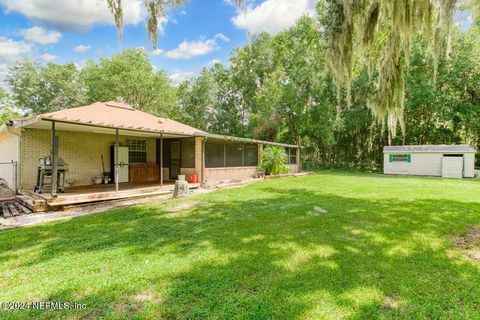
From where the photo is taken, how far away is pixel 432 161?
15.9 m

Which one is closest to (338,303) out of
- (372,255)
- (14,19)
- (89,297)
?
(372,255)

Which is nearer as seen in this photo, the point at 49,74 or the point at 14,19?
the point at 14,19

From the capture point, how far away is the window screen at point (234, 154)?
12727mm

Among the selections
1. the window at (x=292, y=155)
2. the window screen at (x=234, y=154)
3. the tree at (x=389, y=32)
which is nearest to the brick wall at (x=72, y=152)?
the window screen at (x=234, y=154)

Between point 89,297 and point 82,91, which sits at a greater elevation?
point 82,91

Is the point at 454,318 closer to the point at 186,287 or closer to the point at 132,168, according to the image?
the point at 186,287

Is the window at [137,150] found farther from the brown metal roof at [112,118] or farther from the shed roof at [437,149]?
the shed roof at [437,149]

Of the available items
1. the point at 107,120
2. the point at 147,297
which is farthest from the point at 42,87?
the point at 147,297

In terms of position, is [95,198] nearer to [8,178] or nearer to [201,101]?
[8,178]

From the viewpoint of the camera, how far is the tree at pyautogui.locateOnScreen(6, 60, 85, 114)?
953 inches

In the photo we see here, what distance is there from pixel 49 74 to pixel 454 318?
105 feet

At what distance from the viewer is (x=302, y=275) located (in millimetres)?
2820

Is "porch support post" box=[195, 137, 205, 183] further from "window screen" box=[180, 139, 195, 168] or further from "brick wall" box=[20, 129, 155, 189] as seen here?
"brick wall" box=[20, 129, 155, 189]

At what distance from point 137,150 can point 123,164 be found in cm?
106
